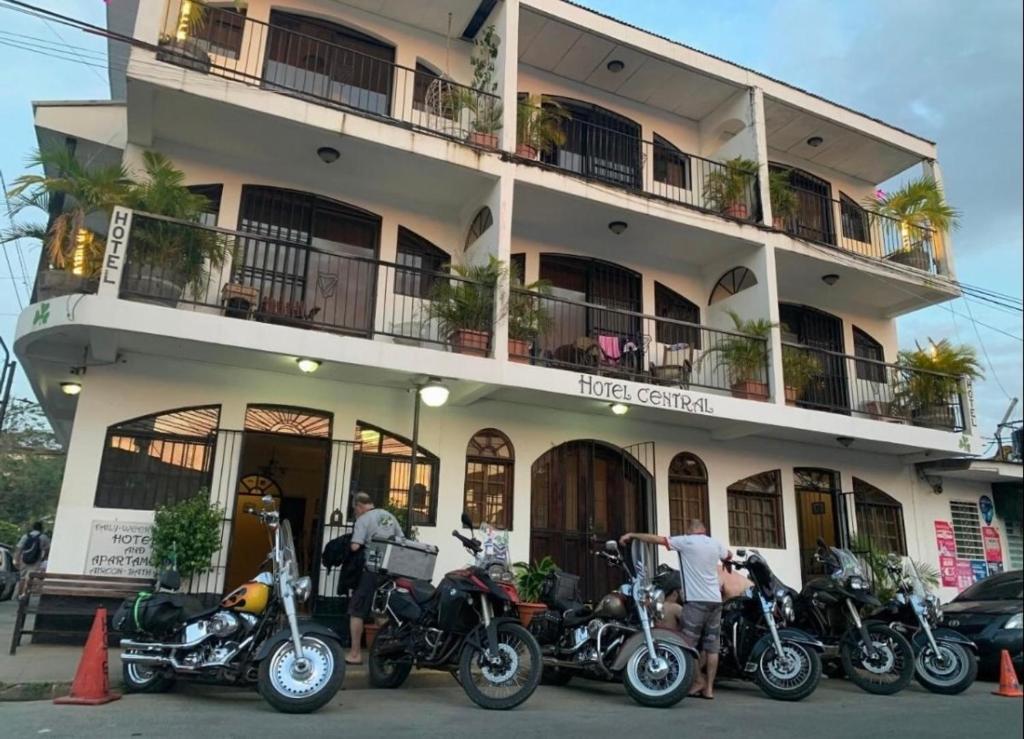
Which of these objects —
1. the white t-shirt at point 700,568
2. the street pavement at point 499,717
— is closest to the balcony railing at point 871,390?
the white t-shirt at point 700,568

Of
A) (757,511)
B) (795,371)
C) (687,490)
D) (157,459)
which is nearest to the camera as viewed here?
(157,459)

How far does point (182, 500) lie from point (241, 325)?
2.36m

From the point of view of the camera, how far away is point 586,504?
36.9 ft

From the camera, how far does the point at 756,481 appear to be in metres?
12.6

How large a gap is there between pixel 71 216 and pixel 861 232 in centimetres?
1420

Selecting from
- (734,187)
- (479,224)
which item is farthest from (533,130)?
(734,187)

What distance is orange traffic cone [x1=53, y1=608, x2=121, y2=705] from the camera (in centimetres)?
591

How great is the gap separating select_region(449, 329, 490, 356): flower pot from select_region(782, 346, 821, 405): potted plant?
5213 millimetres

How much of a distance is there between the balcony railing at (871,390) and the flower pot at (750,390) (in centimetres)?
57

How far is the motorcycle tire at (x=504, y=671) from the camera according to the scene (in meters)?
5.98

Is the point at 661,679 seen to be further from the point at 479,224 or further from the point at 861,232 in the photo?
the point at 861,232

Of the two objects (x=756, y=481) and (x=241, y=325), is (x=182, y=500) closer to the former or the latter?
(x=241, y=325)

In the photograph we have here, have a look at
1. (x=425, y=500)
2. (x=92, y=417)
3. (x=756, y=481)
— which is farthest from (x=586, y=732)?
(x=756, y=481)

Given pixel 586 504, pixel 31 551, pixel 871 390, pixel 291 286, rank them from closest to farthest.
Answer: pixel 291 286
pixel 586 504
pixel 871 390
pixel 31 551
